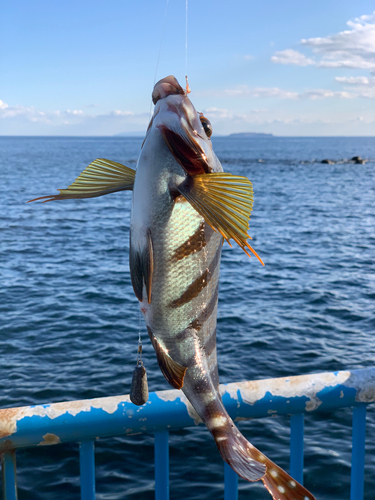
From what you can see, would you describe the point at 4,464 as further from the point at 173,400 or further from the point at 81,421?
the point at 173,400

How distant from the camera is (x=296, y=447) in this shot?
323cm

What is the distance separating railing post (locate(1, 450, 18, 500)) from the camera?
9.64 ft

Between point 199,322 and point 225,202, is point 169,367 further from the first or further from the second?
point 225,202

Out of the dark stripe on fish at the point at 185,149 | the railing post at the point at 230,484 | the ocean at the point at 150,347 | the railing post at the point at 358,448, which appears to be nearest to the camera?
the dark stripe on fish at the point at 185,149

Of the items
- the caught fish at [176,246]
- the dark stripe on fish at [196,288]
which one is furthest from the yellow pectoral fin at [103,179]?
the dark stripe on fish at [196,288]

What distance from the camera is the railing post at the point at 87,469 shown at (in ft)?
9.87

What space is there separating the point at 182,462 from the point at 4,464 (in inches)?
325

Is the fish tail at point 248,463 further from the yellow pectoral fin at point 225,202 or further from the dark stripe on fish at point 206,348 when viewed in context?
the yellow pectoral fin at point 225,202

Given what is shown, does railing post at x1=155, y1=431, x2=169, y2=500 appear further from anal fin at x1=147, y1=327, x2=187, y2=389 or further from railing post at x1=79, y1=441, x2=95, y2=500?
anal fin at x1=147, y1=327, x2=187, y2=389

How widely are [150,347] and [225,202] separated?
604 inches

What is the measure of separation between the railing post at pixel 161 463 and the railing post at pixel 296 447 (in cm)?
82

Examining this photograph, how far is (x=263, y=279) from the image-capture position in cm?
2316

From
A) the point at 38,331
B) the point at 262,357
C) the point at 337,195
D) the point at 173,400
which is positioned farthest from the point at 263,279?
the point at 337,195

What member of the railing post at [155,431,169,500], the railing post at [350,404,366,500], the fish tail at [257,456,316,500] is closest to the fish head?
the fish tail at [257,456,316,500]
